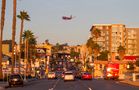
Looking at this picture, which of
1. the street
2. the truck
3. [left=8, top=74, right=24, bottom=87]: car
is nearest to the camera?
the street

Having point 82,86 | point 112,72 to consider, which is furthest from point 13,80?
point 112,72

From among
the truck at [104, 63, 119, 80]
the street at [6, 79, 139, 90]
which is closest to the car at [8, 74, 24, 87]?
the street at [6, 79, 139, 90]

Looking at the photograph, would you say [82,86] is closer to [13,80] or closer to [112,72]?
[13,80]

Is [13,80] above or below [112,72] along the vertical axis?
below

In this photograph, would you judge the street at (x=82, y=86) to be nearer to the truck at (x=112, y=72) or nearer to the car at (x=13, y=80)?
the car at (x=13, y=80)

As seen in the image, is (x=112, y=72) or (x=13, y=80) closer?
(x=13, y=80)

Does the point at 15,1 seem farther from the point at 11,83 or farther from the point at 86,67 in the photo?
the point at 86,67

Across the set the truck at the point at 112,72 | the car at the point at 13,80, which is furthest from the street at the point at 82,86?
the truck at the point at 112,72

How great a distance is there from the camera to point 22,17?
101250 mm

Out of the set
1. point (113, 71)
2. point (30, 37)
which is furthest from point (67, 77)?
point (30, 37)

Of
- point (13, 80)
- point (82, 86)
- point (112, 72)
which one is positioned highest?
point (112, 72)

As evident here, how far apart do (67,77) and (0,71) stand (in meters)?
15.3

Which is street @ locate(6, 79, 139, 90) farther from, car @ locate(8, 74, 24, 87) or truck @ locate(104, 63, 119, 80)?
truck @ locate(104, 63, 119, 80)

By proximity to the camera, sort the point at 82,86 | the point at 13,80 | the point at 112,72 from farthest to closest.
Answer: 1. the point at 112,72
2. the point at 13,80
3. the point at 82,86
